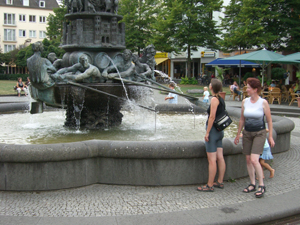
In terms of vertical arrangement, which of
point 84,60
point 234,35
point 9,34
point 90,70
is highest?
point 9,34

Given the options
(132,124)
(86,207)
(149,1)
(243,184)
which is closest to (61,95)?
(132,124)

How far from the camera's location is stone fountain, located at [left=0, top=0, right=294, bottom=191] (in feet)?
17.6

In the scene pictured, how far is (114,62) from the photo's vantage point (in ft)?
28.3

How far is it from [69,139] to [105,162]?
8.27 ft

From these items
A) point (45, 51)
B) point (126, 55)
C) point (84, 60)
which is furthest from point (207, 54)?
point (84, 60)

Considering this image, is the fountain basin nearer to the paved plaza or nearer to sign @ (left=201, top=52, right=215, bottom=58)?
the paved plaza

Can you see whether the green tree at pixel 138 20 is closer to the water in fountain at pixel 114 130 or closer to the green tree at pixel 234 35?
the green tree at pixel 234 35

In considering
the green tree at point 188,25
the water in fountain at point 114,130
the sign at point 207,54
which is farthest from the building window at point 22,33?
the water in fountain at point 114,130

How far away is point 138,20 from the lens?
4538 centimetres

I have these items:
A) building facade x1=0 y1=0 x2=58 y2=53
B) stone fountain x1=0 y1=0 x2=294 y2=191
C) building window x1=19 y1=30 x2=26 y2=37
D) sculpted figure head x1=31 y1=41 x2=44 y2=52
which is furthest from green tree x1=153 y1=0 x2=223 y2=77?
building window x1=19 y1=30 x2=26 y2=37

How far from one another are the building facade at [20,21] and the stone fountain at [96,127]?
68.8 metres

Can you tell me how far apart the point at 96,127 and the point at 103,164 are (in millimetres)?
3384

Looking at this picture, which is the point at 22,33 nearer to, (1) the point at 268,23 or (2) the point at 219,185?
(1) the point at 268,23

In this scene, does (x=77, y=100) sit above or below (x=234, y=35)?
below
